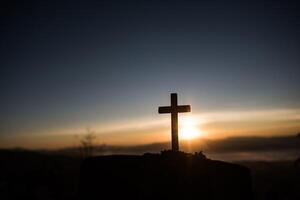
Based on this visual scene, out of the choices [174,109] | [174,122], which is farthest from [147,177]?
[174,109]

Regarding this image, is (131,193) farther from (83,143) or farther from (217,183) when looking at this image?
(83,143)

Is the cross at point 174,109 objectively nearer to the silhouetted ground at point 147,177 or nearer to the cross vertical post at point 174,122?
the cross vertical post at point 174,122

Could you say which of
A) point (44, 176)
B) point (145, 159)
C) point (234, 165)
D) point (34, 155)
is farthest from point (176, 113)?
point (34, 155)

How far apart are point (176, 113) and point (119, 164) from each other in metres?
4.94

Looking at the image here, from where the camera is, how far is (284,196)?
5978cm

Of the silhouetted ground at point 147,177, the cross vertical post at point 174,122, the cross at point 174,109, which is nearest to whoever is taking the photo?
the silhouetted ground at point 147,177

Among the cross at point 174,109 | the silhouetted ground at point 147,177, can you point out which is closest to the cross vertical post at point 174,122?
the cross at point 174,109

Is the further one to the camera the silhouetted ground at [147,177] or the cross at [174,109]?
the cross at [174,109]

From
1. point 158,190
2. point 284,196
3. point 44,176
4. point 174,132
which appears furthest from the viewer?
point 284,196

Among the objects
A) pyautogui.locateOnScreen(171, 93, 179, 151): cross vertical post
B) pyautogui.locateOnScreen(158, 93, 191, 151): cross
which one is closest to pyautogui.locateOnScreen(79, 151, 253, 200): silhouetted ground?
pyautogui.locateOnScreen(171, 93, 179, 151): cross vertical post

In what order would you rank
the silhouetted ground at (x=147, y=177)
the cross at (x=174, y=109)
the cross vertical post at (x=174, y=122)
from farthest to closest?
the cross at (x=174, y=109)
the cross vertical post at (x=174, y=122)
the silhouetted ground at (x=147, y=177)

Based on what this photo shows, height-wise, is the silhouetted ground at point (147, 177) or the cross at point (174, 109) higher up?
the cross at point (174, 109)

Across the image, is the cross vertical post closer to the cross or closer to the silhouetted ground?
the cross

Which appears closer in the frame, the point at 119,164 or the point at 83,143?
the point at 119,164
